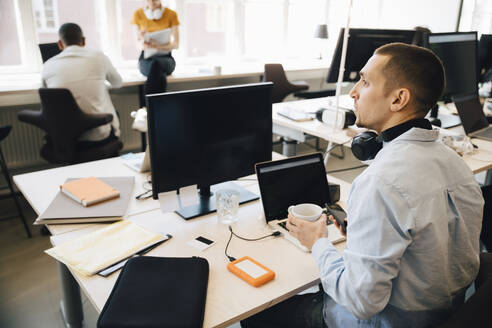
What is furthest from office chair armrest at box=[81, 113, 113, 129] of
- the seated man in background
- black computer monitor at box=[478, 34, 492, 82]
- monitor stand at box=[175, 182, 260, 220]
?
black computer monitor at box=[478, 34, 492, 82]

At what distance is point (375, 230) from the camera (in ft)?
3.00

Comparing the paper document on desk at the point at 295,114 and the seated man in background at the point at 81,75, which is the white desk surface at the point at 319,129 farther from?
the seated man in background at the point at 81,75

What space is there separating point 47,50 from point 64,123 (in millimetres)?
1063

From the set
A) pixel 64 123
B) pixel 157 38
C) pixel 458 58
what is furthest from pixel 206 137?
pixel 157 38

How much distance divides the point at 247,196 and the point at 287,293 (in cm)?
62

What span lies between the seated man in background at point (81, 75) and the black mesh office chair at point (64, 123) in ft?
0.40

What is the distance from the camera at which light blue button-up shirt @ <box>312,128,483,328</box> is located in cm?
91

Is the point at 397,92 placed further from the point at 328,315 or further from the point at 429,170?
the point at 328,315

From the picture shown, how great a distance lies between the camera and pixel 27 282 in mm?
2318

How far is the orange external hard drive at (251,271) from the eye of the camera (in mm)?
1154

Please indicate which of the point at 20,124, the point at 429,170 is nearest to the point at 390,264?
the point at 429,170

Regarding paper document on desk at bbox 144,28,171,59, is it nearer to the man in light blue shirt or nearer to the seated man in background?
the seated man in background

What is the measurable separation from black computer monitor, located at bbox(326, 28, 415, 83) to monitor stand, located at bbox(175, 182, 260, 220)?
4.24 ft

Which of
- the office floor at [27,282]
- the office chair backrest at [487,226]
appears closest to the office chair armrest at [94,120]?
the office floor at [27,282]
